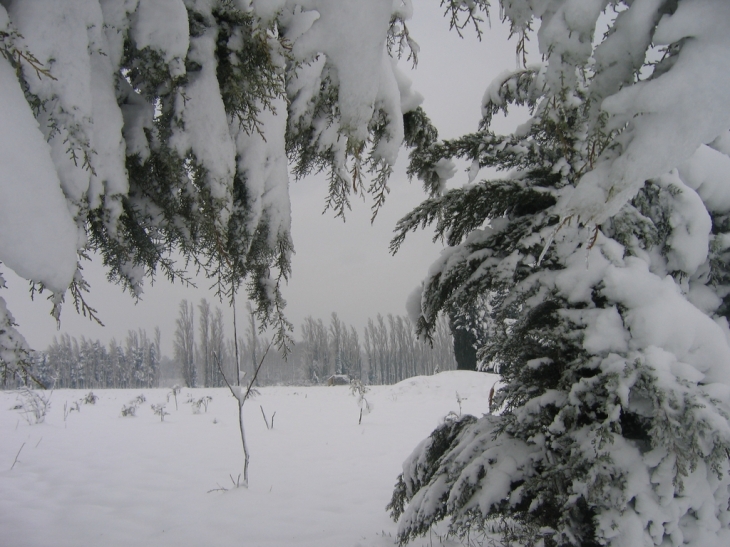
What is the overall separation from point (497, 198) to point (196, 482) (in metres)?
3.94

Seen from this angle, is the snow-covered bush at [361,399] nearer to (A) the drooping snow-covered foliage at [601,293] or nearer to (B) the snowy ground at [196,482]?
(B) the snowy ground at [196,482]

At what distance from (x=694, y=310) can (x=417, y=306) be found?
139 cm

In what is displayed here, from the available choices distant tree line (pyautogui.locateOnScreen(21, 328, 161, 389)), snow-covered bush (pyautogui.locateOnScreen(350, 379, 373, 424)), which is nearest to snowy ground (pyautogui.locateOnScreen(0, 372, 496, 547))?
snow-covered bush (pyautogui.locateOnScreen(350, 379, 373, 424))

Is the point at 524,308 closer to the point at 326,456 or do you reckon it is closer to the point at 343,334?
the point at 326,456

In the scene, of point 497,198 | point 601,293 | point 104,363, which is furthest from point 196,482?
point 104,363

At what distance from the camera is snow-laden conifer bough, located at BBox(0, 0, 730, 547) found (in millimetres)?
923

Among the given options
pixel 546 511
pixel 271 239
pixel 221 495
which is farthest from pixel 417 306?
pixel 221 495

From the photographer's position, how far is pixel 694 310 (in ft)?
5.66

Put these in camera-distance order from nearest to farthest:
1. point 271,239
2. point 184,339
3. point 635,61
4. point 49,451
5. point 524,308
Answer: point 635,61
point 524,308
point 271,239
point 49,451
point 184,339

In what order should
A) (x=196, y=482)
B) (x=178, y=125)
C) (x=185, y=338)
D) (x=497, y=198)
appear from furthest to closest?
(x=185, y=338), (x=196, y=482), (x=497, y=198), (x=178, y=125)

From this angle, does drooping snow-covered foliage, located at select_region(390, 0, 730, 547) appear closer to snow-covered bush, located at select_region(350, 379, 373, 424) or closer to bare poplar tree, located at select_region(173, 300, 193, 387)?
snow-covered bush, located at select_region(350, 379, 373, 424)

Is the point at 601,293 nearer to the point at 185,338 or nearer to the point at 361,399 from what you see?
the point at 361,399

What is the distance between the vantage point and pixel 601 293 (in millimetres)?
1760

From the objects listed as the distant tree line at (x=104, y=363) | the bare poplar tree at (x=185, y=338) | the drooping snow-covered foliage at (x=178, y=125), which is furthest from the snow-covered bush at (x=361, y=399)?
the distant tree line at (x=104, y=363)
